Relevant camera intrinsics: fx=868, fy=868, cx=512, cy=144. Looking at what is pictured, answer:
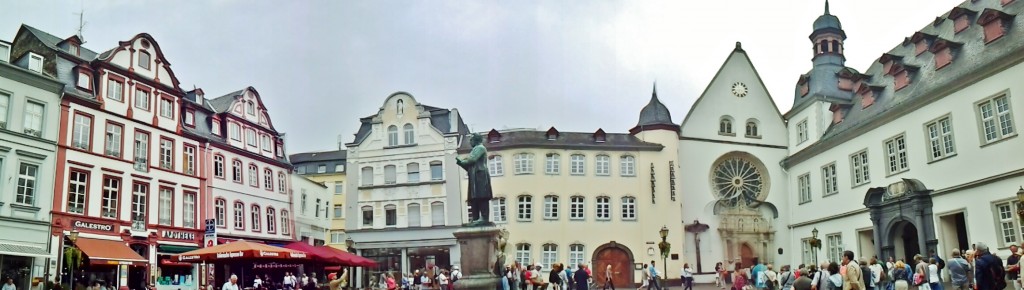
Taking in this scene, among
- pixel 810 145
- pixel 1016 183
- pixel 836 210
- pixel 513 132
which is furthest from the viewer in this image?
pixel 513 132

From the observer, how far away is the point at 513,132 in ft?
144

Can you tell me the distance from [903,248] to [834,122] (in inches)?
329

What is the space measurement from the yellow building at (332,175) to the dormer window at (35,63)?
27225 millimetres

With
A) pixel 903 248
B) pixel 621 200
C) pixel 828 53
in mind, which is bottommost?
pixel 903 248

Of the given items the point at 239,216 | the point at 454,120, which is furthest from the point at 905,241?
the point at 239,216

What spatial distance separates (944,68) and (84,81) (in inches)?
1187

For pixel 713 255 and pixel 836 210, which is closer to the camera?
pixel 836 210

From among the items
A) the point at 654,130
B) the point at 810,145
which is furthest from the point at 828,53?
the point at 654,130

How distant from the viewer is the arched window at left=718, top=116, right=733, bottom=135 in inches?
1763

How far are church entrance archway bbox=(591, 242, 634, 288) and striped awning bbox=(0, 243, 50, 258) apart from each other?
2376 centimetres

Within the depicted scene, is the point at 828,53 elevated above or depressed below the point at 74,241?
above

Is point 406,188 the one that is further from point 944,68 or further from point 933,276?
point 933,276

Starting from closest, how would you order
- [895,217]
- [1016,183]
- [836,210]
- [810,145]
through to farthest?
1. [1016,183]
2. [895,217]
3. [836,210]
4. [810,145]

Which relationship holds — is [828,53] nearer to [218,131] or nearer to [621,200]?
[621,200]
